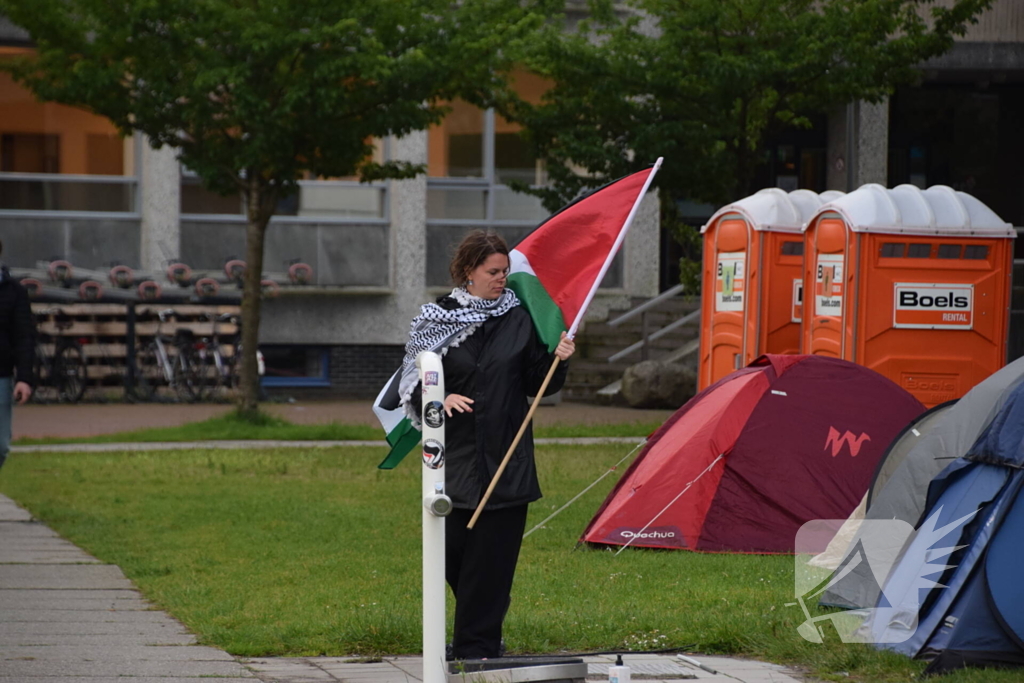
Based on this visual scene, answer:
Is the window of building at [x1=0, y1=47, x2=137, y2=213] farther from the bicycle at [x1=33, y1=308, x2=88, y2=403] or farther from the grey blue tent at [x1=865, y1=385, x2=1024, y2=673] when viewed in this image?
the grey blue tent at [x1=865, y1=385, x2=1024, y2=673]

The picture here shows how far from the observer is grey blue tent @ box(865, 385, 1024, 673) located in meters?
5.67

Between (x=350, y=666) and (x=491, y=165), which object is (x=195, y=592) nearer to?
(x=350, y=666)

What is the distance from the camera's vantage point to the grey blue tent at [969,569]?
18.6ft

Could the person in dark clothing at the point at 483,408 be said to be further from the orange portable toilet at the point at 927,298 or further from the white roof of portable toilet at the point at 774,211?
the white roof of portable toilet at the point at 774,211

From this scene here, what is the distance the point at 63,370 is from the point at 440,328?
1635cm

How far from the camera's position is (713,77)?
16.3m

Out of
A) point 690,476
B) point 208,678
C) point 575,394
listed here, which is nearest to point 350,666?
point 208,678

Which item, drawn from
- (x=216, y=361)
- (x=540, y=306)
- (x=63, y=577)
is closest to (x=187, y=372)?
(x=216, y=361)

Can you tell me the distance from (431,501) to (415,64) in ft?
36.4

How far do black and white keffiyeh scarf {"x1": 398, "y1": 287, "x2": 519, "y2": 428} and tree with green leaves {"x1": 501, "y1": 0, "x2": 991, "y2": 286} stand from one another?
1159cm

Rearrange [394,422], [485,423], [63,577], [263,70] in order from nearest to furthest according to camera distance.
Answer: [485,423] → [394,422] → [63,577] → [263,70]

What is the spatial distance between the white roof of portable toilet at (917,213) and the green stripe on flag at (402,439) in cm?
825

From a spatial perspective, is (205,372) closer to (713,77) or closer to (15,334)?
(713,77)

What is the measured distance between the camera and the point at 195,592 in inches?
300
